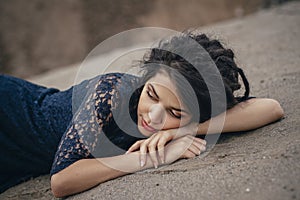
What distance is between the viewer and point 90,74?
3.78m

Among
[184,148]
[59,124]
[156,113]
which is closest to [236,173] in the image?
[184,148]

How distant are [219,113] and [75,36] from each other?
5727 mm

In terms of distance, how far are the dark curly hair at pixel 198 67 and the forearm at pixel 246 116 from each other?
34mm

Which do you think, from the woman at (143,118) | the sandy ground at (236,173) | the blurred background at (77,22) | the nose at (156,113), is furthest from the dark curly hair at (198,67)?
the blurred background at (77,22)

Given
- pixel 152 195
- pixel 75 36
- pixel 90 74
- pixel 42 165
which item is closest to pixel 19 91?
pixel 42 165

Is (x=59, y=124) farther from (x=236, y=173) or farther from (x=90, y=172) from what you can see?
(x=236, y=173)

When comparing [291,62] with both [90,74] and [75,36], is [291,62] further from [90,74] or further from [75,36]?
[75,36]

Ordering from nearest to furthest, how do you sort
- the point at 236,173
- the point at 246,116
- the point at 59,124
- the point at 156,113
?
1. the point at 236,173
2. the point at 156,113
3. the point at 246,116
4. the point at 59,124

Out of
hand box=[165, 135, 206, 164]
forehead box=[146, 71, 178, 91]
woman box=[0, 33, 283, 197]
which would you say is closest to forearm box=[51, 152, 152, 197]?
woman box=[0, 33, 283, 197]

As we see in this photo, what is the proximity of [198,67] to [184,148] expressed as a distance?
1.23ft

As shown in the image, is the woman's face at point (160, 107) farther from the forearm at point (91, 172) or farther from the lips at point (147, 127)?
the forearm at point (91, 172)

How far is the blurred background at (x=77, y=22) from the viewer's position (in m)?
6.93

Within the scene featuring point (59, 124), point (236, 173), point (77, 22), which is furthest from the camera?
point (77, 22)

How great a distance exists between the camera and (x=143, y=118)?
5.61ft
